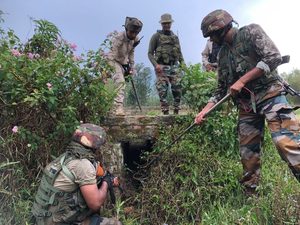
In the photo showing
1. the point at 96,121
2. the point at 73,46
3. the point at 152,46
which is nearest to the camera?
the point at 73,46

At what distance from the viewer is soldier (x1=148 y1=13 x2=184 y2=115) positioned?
457 centimetres

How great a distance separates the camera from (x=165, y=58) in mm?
4656

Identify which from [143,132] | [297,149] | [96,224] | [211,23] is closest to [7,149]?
[96,224]

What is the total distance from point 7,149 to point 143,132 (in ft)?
6.22

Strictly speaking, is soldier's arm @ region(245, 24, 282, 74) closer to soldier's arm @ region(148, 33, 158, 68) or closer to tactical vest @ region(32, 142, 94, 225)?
tactical vest @ region(32, 142, 94, 225)

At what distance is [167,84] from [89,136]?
8.97 ft

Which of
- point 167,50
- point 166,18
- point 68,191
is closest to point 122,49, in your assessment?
point 167,50

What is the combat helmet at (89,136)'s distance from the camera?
2207mm

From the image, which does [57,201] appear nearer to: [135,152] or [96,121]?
[96,121]

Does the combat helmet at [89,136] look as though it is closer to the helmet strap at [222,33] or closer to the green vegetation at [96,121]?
the green vegetation at [96,121]

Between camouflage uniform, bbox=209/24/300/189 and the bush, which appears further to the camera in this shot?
the bush

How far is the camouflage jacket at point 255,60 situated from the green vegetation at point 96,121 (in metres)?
0.92

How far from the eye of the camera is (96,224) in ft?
7.39

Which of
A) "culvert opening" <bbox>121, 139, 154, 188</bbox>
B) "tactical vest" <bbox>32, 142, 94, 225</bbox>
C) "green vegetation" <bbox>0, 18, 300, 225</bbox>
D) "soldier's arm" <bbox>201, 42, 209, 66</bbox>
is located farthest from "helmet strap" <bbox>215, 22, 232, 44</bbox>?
"soldier's arm" <bbox>201, 42, 209, 66</bbox>
